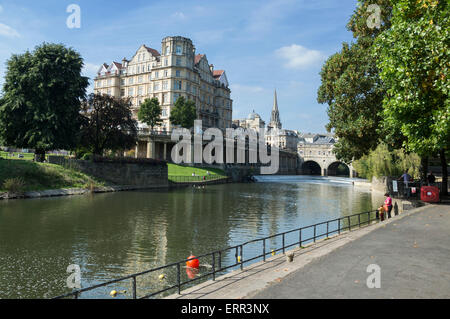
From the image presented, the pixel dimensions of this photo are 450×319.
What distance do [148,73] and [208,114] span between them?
70.8 feet

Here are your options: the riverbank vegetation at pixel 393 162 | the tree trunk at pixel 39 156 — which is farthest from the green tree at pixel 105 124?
the riverbank vegetation at pixel 393 162

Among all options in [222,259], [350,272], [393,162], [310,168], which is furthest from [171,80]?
[310,168]

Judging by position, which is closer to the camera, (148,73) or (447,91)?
(447,91)

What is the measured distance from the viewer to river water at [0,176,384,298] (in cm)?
1244

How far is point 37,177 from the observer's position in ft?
127

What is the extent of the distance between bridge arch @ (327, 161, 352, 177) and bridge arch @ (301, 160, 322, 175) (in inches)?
275

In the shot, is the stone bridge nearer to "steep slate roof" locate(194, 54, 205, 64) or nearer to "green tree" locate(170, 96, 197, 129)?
"steep slate roof" locate(194, 54, 205, 64)

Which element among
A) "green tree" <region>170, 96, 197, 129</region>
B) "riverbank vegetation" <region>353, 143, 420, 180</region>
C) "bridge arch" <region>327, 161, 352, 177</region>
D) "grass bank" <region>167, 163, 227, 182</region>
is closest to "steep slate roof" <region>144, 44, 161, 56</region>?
"green tree" <region>170, 96, 197, 129</region>

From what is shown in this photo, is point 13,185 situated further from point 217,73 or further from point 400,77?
point 217,73

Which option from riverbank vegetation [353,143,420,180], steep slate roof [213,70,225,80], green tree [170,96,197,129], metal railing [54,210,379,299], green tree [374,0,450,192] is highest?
steep slate roof [213,70,225,80]

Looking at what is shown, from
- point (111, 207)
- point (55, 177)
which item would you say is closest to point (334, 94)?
point (111, 207)

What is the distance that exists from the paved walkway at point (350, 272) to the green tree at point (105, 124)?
140ft

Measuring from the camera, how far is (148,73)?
9850cm

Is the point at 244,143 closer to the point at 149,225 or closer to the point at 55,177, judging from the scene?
the point at 55,177
